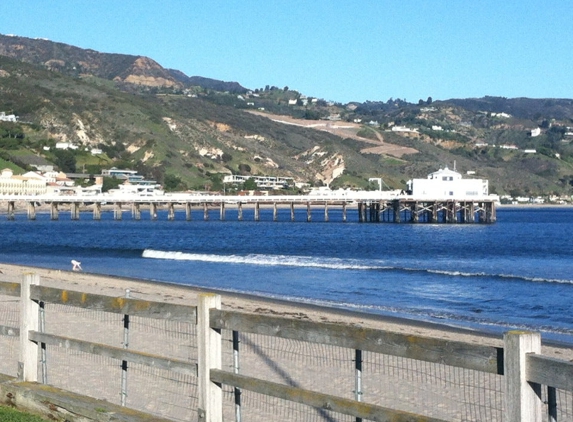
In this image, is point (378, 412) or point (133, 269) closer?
point (378, 412)

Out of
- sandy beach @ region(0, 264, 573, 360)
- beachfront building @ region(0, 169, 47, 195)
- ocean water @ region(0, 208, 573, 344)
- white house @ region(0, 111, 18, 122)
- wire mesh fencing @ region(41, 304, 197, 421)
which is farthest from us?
white house @ region(0, 111, 18, 122)

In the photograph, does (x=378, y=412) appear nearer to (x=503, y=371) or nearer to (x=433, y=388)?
(x=503, y=371)

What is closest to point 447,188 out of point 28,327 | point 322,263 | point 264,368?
point 322,263

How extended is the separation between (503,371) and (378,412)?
79 cm

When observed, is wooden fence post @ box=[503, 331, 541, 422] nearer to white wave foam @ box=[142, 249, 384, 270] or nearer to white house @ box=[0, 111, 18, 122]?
white wave foam @ box=[142, 249, 384, 270]

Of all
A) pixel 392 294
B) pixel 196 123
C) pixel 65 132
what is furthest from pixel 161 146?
pixel 392 294

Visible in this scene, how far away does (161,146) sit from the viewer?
167 metres

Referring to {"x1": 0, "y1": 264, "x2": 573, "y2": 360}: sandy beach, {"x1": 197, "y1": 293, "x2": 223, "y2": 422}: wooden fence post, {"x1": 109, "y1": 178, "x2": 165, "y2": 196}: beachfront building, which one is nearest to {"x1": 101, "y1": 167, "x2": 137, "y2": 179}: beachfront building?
{"x1": 109, "y1": 178, "x2": 165, "y2": 196}: beachfront building

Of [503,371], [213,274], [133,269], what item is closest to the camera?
[503,371]

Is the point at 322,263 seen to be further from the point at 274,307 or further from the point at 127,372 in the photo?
the point at 127,372

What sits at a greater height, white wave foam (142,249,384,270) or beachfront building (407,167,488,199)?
beachfront building (407,167,488,199)

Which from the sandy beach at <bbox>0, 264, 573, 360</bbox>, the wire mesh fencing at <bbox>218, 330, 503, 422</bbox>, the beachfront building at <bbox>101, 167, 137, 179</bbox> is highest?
the beachfront building at <bbox>101, 167, 137, 179</bbox>

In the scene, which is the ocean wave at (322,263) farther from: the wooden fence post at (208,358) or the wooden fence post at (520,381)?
the wooden fence post at (520,381)

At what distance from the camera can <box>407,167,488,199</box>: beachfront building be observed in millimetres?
85250
